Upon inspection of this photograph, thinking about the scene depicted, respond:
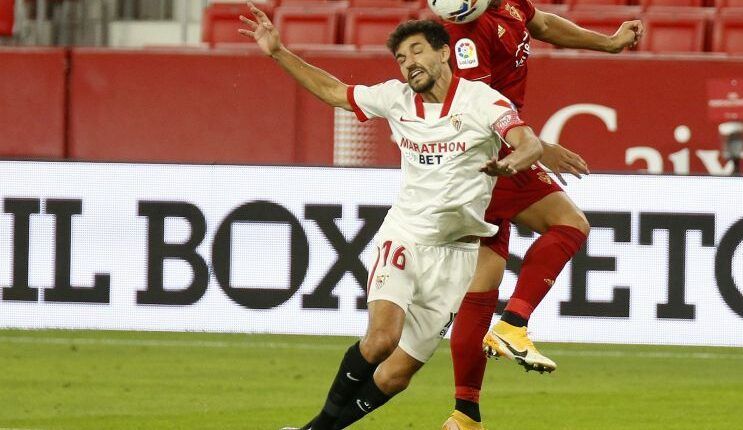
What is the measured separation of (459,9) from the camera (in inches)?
250

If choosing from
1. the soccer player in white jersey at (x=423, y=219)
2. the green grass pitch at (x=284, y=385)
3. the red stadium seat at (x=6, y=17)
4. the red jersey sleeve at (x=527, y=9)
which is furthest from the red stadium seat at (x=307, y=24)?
the soccer player in white jersey at (x=423, y=219)

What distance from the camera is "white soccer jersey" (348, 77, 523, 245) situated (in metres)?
6.08

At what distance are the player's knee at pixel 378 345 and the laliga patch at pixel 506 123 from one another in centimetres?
83

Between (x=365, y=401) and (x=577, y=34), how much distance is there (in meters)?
1.88

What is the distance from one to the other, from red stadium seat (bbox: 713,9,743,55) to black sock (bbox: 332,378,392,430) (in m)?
7.48

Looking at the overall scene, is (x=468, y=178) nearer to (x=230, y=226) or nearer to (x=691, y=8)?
(x=230, y=226)

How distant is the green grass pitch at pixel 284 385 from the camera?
7.47m

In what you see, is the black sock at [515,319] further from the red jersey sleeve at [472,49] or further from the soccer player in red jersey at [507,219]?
the red jersey sleeve at [472,49]

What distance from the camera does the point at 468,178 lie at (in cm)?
614

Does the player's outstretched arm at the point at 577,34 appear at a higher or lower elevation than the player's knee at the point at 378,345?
higher

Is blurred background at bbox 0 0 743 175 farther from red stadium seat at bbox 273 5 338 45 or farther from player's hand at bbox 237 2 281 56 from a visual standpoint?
player's hand at bbox 237 2 281 56

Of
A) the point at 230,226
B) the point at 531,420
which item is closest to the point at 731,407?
the point at 531,420

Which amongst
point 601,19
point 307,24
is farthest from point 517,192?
point 307,24

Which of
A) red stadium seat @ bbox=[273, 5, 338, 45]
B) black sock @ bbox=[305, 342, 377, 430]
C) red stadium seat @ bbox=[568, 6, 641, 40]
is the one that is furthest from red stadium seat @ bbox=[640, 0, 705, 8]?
black sock @ bbox=[305, 342, 377, 430]
